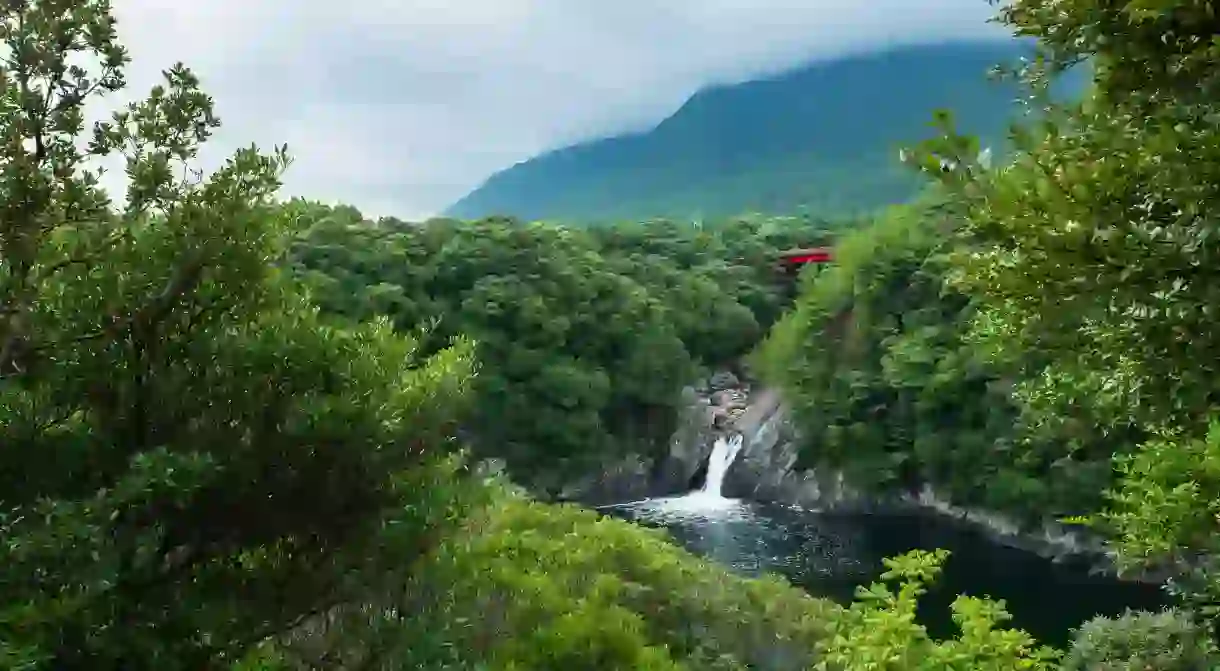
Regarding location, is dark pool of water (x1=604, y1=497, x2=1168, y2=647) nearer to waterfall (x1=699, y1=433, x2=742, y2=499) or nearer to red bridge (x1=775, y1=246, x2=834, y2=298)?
waterfall (x1=699, y1=433, x2=742, y2=499)

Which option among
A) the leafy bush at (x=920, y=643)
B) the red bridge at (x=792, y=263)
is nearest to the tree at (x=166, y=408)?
the leafy bush at (x=920, y=643)

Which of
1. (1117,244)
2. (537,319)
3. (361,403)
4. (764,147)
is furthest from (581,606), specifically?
(764,147)

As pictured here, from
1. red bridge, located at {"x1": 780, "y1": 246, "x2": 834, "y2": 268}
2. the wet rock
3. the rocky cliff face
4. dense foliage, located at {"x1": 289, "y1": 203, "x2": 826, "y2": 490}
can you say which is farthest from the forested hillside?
red bridge, located at {"x1": 780, "y1": 246, "x2": 834, "y2": 268}

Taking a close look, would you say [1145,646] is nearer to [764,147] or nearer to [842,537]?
[842,537]

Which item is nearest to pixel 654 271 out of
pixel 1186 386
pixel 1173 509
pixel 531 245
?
pixel 531 245

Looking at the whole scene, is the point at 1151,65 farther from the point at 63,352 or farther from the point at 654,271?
the point at 654,271

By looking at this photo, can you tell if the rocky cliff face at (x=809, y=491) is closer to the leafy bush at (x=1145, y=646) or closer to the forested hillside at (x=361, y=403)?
the leafy bush at (x=1145, y=646)
